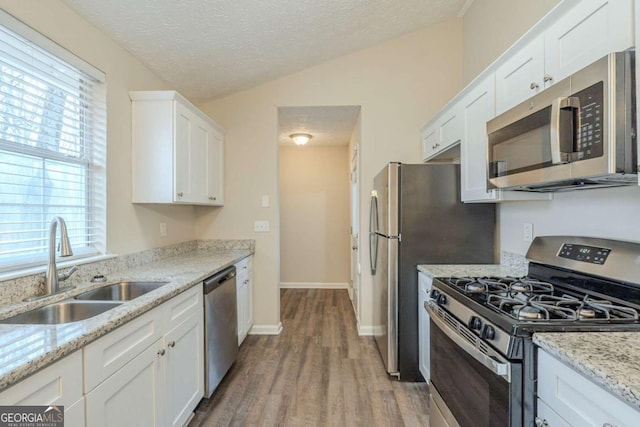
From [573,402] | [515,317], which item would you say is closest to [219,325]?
[515,317]

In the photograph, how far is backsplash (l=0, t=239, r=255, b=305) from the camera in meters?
1.39

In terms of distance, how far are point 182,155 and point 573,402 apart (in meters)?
2.57

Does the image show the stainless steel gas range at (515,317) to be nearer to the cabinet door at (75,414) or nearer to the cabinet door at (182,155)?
the cabinet door at (75,414)

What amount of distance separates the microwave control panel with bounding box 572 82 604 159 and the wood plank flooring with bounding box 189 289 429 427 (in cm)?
177

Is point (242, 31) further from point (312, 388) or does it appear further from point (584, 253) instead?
point (312, 388)

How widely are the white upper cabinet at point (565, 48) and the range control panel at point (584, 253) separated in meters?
0.78

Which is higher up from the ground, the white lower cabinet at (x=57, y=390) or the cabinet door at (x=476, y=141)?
the cabinet door at (x=476, y=141)

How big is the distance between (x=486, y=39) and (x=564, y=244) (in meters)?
1.95

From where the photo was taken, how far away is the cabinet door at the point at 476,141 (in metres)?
1.86

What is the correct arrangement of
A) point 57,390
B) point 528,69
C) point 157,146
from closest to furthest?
point 57,390
point 528,69
point 157,146

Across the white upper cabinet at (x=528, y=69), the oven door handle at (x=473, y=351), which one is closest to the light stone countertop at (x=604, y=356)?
the oven door handle at (x=473, y=351)

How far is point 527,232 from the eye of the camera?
1.96 m

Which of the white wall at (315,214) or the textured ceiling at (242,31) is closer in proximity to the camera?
the textured ceiling at (242,31)

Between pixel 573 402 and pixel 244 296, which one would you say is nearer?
pixel 573 402
